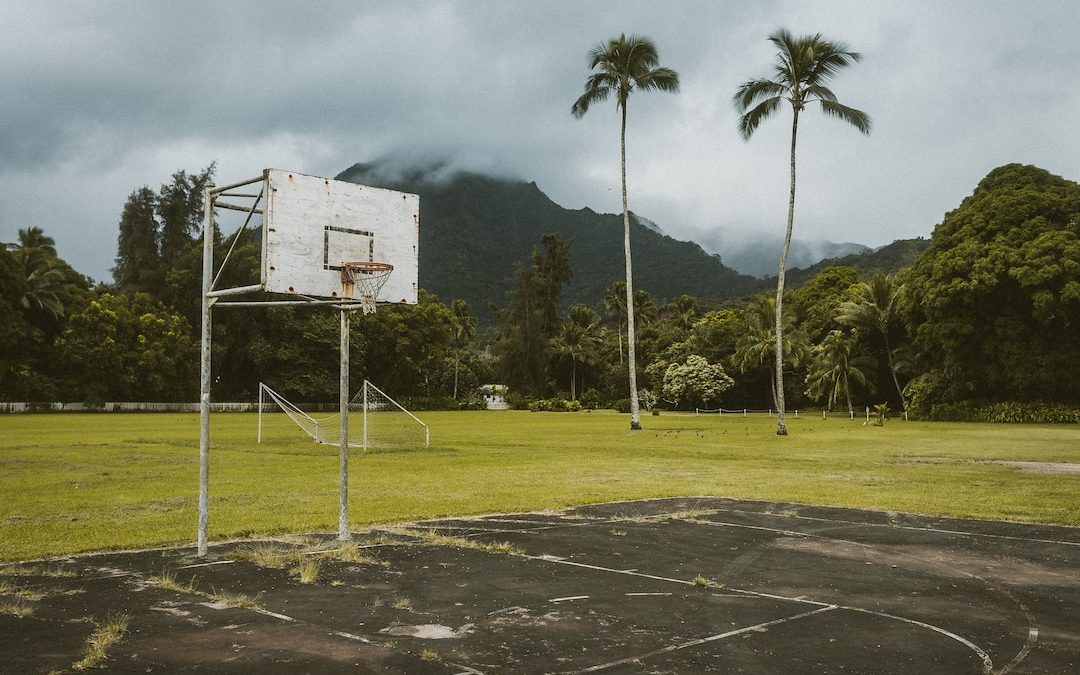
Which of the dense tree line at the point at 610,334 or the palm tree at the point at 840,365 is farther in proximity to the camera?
the palm tree at the point at 840,365

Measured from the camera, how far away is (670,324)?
8894 cm

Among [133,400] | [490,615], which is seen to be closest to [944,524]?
[490,615]

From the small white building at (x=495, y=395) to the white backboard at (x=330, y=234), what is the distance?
73.8 meters

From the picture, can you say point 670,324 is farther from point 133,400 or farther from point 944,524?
point 944,524

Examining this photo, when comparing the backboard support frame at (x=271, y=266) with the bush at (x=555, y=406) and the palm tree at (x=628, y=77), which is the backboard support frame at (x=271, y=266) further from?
the bush at (x=555, y=406)

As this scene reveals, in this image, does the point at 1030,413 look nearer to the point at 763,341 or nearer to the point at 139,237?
the point at 763,341

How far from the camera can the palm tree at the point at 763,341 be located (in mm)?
62312

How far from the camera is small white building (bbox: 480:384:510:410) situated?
86.9m

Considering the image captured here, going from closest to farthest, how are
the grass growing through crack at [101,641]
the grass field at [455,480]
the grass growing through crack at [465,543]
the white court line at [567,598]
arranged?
1. the grass growing through crack at [101,641]
2. the white court line at [567,598]
3. the grass growing through crack at [465,543]
4. the grass field at [455,480]

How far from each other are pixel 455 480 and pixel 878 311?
4364 cm

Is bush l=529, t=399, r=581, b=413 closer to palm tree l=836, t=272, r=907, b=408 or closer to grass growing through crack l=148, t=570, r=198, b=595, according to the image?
palm tree l=836, t=272, r=907, b=408

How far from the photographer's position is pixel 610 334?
9512 centimetres

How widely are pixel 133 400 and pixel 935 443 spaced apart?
55.0 m

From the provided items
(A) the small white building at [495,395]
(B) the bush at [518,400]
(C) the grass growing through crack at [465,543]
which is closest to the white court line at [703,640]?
(C) the grass growing through crack at [465,543]
